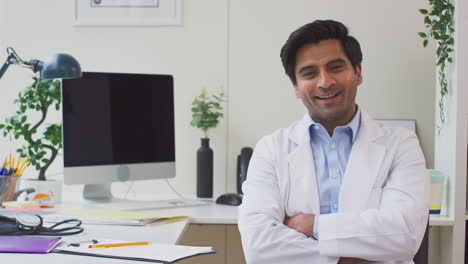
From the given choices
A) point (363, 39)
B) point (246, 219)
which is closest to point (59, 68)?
point (246, 219)

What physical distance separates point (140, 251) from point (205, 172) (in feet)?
3.92

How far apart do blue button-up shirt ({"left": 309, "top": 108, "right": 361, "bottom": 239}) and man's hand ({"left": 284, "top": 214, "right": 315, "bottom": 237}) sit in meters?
0.10

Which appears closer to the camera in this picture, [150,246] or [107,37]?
[150,246]

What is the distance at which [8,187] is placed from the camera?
2.35 metres

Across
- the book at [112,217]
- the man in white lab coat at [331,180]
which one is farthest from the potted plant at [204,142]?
the man in white lab coat at [331,180]

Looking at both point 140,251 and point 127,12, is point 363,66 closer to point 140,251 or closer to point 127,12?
point 127,12

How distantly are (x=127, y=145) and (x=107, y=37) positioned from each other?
29.1 inches

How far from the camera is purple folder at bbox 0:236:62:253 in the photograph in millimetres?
1480

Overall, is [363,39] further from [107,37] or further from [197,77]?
[107,37]

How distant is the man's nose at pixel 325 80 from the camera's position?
1819 millimetres

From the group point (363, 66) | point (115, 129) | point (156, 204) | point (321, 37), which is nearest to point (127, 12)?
point (115, 129)

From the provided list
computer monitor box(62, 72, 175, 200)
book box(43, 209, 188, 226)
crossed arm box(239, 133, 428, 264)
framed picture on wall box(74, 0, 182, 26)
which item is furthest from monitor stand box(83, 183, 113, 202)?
crossed arm box(239, 133, 428, 264)

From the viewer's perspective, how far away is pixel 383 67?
2.78 metres

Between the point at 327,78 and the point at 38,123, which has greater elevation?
the point at 327,78
